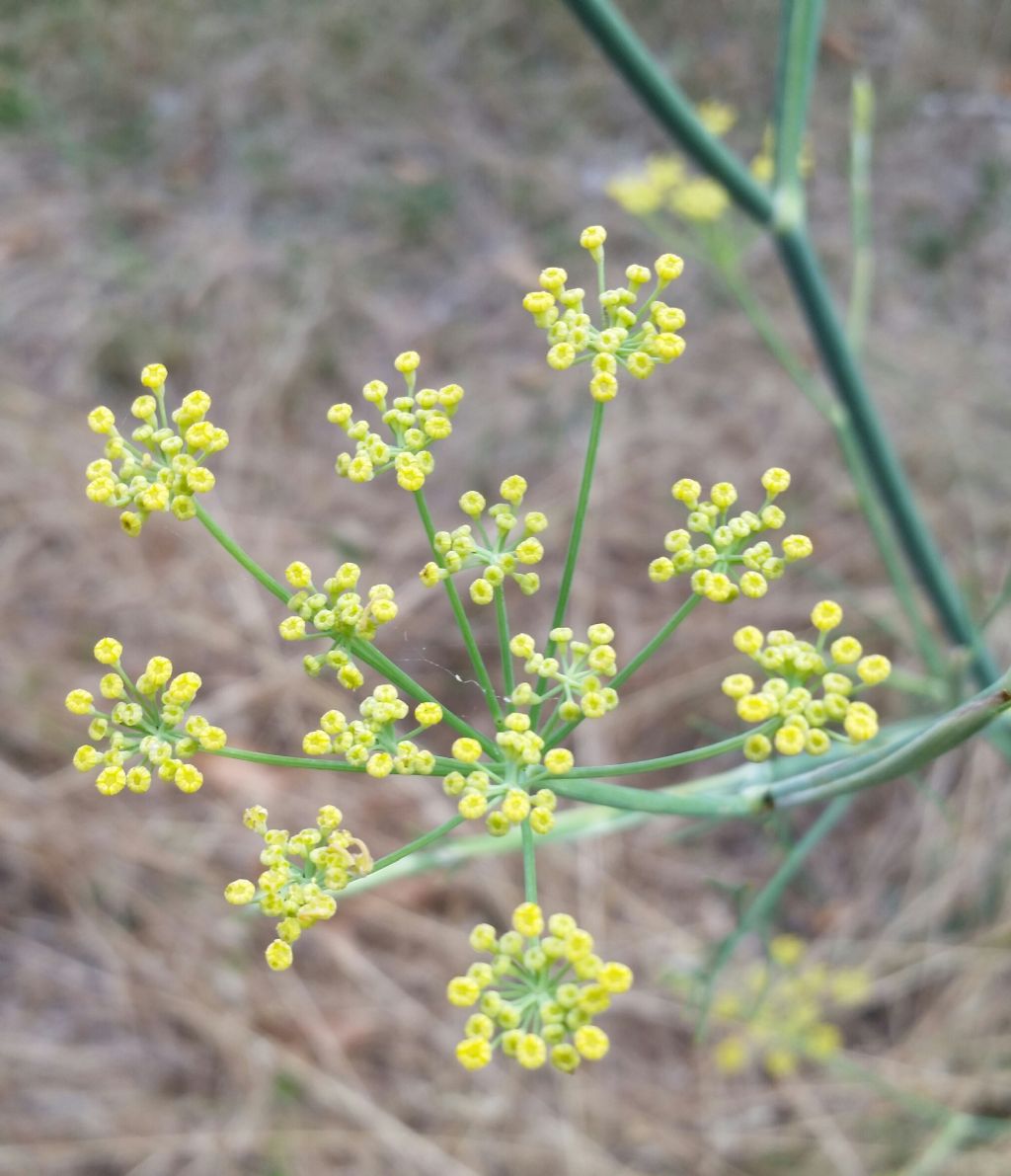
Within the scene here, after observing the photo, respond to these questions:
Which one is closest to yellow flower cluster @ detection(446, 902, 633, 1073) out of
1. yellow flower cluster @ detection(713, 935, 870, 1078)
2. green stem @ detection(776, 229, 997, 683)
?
green stem @ detection(776, 229, 997, 683)

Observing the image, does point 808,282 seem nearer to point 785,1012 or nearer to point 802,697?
point 802,697

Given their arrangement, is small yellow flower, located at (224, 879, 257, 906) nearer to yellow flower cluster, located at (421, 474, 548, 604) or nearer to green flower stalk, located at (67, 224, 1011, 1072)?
green flower stalk, located at (67, 224, 1011, 1072)

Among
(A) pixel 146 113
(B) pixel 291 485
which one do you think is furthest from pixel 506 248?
(A) pixel 146 113

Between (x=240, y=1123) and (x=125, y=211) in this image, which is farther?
(x=125, y=211)

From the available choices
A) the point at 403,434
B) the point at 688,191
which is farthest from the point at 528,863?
the point at 688,191

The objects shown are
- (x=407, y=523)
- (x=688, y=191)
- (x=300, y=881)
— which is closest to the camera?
(x=300, y=881)

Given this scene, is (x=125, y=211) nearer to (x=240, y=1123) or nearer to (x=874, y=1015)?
(x=240, y=1123)
